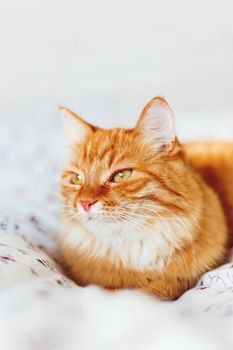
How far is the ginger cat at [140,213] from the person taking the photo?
4.02 feet

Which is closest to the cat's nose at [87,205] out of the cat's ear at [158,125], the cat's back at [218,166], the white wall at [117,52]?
the cat's ear at [158,125]

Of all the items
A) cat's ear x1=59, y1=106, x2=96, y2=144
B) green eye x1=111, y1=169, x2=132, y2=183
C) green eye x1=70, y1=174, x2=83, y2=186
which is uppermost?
cat's ear x1=59, y1=106, x2=96, y2=144

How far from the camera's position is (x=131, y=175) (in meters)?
1.26

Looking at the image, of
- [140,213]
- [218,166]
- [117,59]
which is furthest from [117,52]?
[140,213]

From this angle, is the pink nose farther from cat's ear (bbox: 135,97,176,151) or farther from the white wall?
the white wall

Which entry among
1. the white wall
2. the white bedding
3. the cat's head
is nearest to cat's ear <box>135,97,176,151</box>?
the cat's head

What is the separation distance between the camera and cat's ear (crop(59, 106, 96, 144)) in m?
1.44

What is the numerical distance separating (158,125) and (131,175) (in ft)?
0.50

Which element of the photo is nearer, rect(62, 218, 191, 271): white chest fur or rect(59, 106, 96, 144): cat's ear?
rect(62, 218, 191, 271): white chest fur

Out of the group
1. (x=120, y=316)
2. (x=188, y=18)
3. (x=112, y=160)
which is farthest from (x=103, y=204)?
(x=188, y=18)

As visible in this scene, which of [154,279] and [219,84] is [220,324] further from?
[219,84]

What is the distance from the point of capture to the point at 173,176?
50.8 inches

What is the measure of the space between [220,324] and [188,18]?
137cm

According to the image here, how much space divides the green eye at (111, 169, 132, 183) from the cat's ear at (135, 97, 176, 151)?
0.11m
